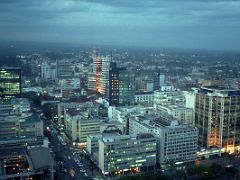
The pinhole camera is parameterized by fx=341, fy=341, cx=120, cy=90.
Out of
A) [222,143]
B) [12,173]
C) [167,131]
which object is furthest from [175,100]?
[12,173]

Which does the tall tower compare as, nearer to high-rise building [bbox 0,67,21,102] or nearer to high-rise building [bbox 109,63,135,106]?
high-rise building [bbox 109,63,135,106]

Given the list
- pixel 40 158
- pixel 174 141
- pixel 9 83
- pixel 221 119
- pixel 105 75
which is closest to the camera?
pixel 40 158

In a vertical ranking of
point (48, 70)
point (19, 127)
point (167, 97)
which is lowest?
point (19, 127)

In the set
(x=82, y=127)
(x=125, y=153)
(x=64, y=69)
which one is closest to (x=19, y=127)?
(x=82, y=127)

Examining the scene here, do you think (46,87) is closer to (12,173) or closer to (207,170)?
(12,173)

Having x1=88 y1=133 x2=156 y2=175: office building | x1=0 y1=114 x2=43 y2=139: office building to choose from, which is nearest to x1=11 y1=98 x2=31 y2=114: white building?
x1=0 y1=114 x2=43 y2=139: office building

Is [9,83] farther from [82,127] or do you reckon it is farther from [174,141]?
[174,141]

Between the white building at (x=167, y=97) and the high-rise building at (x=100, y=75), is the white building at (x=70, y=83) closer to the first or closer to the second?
the high-rise building at (x=100, y=75)
